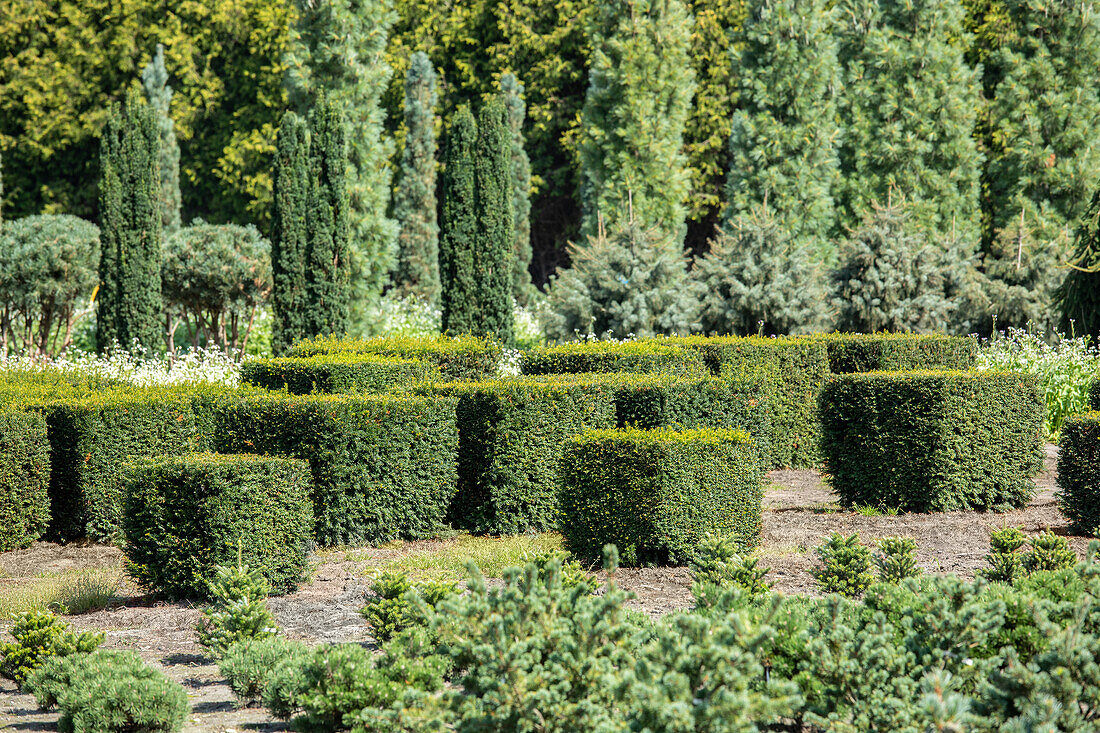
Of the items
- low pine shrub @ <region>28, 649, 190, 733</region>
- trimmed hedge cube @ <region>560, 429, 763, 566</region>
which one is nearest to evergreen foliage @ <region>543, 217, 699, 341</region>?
trimmed hedge cube @ <region>560, 429, 763, 566</region>

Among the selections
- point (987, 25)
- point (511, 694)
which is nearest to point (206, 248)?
point (511, 694)

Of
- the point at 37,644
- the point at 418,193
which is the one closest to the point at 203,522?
the point at 37,644

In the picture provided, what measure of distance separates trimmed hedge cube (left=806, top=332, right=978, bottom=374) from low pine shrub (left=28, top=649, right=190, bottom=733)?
10.1m

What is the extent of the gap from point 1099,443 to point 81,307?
19.3 m

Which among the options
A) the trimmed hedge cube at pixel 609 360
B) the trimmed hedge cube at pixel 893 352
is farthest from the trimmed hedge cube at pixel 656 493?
the trimmed hedge cube at pixel 893 352

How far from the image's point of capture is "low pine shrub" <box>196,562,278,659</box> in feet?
17.7

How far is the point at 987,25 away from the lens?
30109 mm

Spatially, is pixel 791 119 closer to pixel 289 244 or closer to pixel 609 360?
pixel 289 244

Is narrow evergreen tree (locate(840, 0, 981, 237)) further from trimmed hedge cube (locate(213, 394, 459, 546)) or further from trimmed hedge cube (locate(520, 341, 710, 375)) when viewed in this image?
trimmed hedge cube (locate(213, 394, 459, 546))

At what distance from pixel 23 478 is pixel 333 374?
9.10ft

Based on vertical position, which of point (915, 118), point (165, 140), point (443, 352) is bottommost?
point (443, 352)

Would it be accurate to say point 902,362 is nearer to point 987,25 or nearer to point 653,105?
point 653,105

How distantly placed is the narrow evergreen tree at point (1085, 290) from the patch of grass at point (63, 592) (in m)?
13.8

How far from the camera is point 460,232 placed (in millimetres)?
19516
